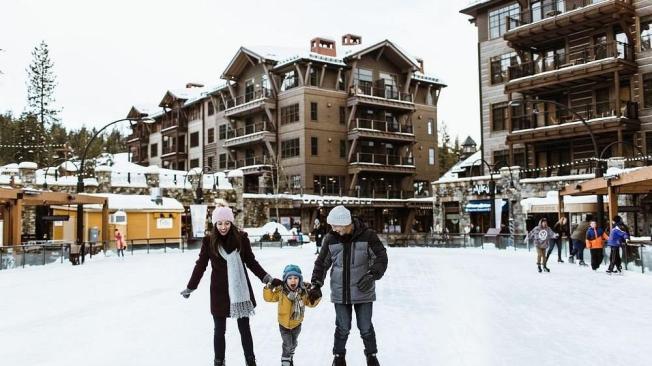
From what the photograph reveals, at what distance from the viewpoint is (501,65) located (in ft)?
124

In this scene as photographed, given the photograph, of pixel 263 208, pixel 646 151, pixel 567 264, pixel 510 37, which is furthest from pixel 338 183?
pixel 567 264

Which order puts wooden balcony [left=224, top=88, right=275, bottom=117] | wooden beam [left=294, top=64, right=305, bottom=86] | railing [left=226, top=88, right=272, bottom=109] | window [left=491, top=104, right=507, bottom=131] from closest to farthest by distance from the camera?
window [left=491, top=104, right=507, bottom=131] → wooden beam [left=294, top=64, right=305, bottom=86] → wooden balcony [left=224, top=88, right=275, bottom=117] → railing [left=226, top=88, right=272, bottom=109]

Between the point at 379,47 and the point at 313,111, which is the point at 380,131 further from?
the point at 379,47

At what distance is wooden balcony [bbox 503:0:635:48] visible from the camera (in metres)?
30.0

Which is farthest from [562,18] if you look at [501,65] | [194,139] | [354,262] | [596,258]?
[194,139]

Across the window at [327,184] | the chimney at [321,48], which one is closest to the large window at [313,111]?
the window at [327,184]

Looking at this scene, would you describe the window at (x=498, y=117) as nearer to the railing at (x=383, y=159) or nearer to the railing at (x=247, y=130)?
the railing at (x=383, y=159)

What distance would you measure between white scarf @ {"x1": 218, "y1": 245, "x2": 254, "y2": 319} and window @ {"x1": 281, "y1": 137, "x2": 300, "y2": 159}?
41.7 m

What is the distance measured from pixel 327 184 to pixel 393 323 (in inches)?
1539

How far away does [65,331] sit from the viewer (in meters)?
8.12

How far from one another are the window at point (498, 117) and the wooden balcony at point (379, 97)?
1232cm

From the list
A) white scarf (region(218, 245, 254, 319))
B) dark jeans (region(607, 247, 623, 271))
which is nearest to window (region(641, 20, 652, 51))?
dark jeans (region(607, 247, 623, 271))

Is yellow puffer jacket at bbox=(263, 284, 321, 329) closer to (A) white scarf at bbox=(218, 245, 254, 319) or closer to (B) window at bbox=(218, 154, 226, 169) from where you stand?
(A) white scarf at bbox=(218, 245, 254, 319)

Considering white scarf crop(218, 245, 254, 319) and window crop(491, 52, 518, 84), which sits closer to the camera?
white scarf crop(218, 245, 254, 319)
